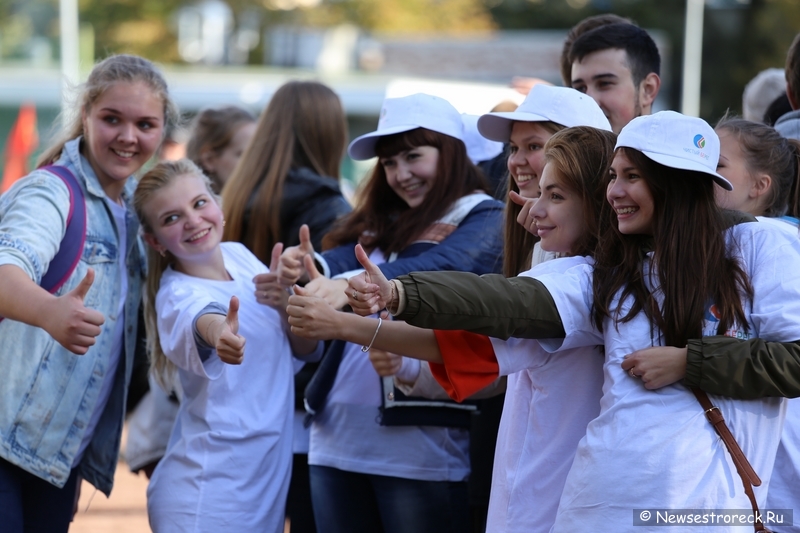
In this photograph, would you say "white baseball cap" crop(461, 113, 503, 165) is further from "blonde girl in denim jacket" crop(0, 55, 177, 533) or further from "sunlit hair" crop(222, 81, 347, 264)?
"blonde girl in denim jacket" crop(0, 55, 177, 533)

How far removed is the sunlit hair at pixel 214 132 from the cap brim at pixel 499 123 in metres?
2.32

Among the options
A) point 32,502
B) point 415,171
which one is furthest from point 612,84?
point 32,502

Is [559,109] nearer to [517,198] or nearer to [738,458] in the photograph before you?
[517,198]

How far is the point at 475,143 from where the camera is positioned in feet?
13.3

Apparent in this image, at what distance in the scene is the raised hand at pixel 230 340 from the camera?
303 centimetres

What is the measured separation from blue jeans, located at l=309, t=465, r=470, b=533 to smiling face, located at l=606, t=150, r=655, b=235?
4.34ft

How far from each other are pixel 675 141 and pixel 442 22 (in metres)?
35.0

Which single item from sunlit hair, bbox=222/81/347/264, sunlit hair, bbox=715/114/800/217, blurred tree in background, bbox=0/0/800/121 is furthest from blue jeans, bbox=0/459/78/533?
blurred tree in background, bbox=0/0/800/121

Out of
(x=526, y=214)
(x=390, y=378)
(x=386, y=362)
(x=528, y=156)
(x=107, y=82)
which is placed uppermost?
(x=107, y=82)

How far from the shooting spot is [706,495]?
2410mm

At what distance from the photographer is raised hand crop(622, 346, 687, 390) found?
2.46m

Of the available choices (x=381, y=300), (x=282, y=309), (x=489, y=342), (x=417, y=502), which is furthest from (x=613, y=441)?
(x=282, y=309)

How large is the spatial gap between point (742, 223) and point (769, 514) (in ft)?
2.74

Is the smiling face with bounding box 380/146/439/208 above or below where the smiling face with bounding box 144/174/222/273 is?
above
